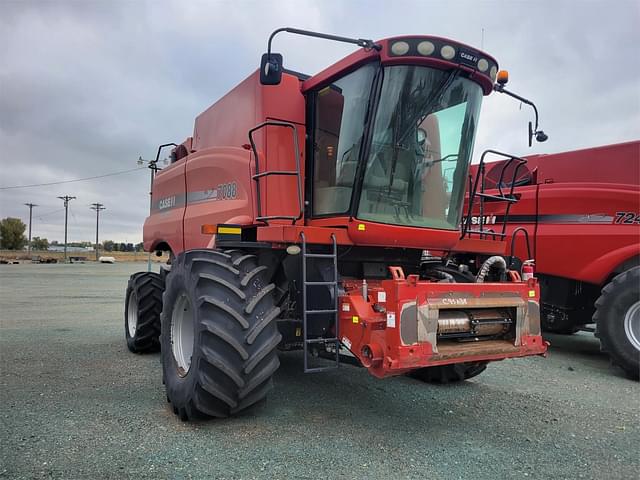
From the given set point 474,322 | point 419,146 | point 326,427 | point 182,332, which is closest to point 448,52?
point 419,146

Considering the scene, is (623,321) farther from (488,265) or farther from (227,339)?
(227,339)

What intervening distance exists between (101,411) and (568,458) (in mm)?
3609

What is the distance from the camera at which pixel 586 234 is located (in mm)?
7102

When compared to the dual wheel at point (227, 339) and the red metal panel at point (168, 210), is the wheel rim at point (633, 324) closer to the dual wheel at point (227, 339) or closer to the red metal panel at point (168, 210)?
the dual wheel at point (227, 339)

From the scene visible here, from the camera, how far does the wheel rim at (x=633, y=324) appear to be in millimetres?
6117

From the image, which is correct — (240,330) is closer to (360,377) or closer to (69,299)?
(360,377)

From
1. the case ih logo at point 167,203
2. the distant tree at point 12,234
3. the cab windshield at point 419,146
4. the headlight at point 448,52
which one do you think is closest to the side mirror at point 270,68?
the cab windshield at point 419,146

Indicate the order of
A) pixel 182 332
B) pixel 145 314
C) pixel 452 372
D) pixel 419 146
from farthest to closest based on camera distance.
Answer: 1. pixel 145 314
2. pixel 452 372
3. pixel 182 332
4. pixel 419 146

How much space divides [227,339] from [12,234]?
91.9m

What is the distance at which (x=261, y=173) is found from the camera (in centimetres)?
448

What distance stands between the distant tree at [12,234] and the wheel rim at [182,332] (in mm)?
90038

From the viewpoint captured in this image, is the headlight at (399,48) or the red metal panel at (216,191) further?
the red metal panel at (216,191)

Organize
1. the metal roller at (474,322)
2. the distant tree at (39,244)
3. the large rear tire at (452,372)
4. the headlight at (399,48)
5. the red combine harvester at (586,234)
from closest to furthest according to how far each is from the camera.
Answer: the metal roller at (474,322)
the headlight at (399,48)
the large rear tire at (452,372)
the red combine harvester at (586,234)
the distant tree at (39,244)

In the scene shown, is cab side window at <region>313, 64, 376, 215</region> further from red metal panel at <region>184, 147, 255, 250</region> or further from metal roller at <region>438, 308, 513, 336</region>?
metal roller at <region>438, 308, 513, 336</region>
